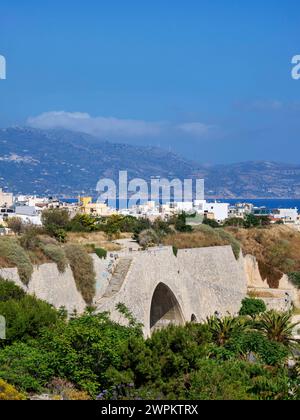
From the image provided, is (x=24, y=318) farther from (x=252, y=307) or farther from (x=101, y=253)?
(x=252, y=307)

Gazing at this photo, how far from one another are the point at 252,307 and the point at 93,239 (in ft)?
25.5

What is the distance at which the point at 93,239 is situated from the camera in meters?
35.0

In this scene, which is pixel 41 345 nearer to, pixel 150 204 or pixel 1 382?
pixel 1 382

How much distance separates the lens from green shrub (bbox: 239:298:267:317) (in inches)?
1330

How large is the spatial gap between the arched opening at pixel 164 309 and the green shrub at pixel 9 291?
34.9 feet

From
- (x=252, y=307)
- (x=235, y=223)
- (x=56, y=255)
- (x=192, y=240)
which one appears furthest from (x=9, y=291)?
(x=235, y=223)

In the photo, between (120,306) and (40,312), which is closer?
Answer: (40,312)

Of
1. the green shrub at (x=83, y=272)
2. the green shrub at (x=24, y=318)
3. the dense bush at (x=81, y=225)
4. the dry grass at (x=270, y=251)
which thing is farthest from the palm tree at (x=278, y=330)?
the dry grass at (x=270, y=251)

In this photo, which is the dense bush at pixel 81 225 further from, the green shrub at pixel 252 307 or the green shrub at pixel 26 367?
the green shrub at pixel 26 367

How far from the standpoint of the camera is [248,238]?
141ft

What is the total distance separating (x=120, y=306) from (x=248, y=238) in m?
20.4

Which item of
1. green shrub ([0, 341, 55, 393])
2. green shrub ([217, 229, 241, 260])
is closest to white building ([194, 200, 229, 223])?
green shrub ([217, 229, 241, 260])

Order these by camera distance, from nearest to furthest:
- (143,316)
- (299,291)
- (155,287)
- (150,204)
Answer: (143,316)
(155,287)
(299,291)
(150,204)
